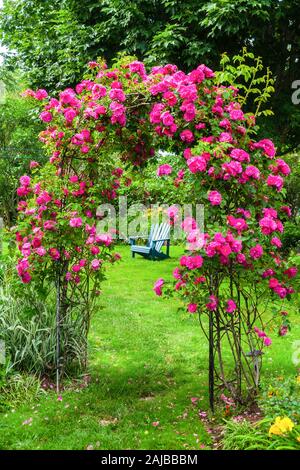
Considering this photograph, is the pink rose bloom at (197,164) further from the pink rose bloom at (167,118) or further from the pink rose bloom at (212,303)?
the pink rose bloom at (212,303)

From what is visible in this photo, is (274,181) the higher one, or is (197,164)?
(197,164)

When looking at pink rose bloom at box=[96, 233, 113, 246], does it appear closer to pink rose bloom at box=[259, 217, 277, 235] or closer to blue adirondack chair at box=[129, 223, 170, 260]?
pink rose bloom at box=[259, 217, 277, 235]

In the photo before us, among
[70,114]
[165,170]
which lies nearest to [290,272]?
[165,170]

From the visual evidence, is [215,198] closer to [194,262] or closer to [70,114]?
[194,262]

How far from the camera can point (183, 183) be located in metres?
3.76

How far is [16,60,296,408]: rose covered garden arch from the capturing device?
11.3 feet

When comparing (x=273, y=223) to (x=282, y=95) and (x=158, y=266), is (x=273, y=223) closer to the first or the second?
(x=282, y=95)

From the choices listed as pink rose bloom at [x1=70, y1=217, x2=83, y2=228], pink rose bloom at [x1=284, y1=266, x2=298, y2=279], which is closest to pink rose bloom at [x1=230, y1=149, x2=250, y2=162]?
pink rose bloom at [x1=284, y1=266, x2=298, y2=279]

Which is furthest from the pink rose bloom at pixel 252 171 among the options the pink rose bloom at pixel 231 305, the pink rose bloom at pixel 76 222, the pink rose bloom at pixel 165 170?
the pink rose bloom at pixel 76 222

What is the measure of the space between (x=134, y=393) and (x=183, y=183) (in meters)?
1.91

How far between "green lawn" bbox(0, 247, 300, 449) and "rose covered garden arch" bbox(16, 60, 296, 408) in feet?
1.39

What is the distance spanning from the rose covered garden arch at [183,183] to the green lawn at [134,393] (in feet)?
1.39

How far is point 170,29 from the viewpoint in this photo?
23.4 ft

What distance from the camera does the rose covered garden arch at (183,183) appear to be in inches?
135
